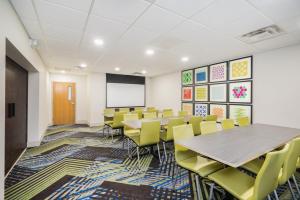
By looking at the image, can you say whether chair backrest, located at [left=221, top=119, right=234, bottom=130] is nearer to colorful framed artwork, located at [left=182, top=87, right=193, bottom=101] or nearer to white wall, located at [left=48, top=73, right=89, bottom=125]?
colorful framed artwork, located at [left=182, top=87, right=193, bottom=101]

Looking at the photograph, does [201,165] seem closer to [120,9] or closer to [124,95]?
[120,9]

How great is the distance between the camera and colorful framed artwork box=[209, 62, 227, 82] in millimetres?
4469

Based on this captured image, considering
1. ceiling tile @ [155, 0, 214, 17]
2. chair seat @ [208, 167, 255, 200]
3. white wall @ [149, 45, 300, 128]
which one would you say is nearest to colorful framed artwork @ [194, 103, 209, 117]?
white wall @ [149, 45, 300, 128]

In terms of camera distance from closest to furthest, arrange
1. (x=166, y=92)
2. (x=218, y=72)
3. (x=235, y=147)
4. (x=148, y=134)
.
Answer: (x=235, y=147)
(x=148, y=134)
(x=218, y=72)
(x=166, y=92)

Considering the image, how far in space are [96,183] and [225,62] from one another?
178 inches

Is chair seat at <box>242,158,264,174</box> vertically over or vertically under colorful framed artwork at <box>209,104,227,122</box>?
under

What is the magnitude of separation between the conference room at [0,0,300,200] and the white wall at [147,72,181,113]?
1.27m

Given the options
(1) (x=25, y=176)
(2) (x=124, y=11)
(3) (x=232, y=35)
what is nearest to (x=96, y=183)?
(1) (x=25, y=176)

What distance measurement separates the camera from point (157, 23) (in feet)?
7.40

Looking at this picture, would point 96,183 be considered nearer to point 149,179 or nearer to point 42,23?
point 149,179

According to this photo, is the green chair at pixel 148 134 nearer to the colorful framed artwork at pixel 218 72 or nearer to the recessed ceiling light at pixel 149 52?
the recessed ceiling light at pixel 149 52

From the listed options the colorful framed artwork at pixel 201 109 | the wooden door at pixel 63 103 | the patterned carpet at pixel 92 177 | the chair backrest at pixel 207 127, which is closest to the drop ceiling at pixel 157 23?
the chair backrest at pixel 207 127

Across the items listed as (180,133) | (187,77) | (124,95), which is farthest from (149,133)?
(124,95)

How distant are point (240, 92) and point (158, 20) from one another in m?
3.21
